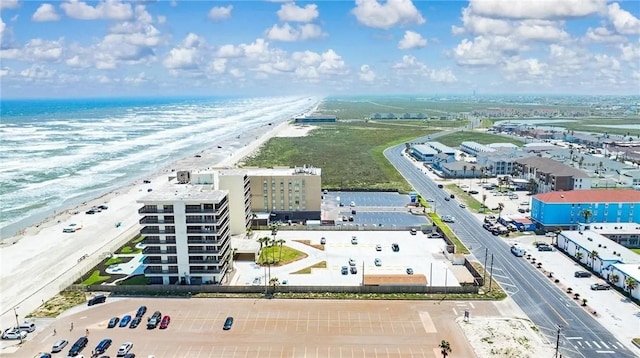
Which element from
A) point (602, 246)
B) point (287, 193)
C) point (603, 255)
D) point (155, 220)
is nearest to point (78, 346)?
point (155, 220)

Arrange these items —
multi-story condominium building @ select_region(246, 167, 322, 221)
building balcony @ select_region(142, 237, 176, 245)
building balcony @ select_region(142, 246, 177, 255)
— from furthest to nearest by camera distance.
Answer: multi-story condominium building @ select_region(246, 167, 322, 221) < building balcony @ select_region(142, 246, 177, 255) < building balcony @ select_region(142, 237, 176, 245)

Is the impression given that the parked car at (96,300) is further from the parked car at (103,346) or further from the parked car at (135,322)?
the parked car at (103,346)

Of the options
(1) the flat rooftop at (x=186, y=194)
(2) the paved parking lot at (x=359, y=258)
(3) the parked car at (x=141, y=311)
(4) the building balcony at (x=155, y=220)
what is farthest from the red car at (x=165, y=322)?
(1) the flat rooftop at (x=186, y=194)

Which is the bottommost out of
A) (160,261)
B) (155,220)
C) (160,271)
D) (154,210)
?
(160,271)

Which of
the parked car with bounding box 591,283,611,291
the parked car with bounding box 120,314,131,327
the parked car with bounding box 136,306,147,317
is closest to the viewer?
the parked car with bounding box 120,314,131,327

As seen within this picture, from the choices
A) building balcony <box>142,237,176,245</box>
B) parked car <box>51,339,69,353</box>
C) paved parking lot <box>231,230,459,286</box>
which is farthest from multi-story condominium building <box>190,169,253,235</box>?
parked car <box>51,339,69,353</box>

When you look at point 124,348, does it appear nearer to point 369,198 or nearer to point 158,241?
point 158,241

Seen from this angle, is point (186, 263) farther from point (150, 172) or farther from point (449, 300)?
point (150, 172)

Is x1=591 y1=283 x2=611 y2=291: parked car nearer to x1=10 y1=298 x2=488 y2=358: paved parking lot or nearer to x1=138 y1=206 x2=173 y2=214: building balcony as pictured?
x1=10 y1=298 x2=488 y2=358: paved parking lot
